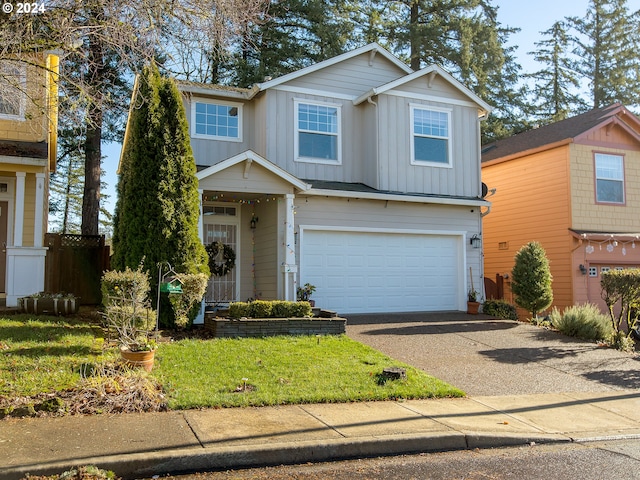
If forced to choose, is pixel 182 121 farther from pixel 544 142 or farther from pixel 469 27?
pixel 469 27

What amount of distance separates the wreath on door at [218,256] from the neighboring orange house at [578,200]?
10.0m

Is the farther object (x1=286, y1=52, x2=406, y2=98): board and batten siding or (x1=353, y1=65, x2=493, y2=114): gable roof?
(x1=286, y1=52, x2=406, y2=98): board and batten siding

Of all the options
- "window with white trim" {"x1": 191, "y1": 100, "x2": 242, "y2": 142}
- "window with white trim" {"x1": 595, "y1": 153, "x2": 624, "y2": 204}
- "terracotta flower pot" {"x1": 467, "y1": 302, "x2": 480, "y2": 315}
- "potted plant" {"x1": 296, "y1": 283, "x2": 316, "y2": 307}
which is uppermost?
"window with white trim" {"x1": 191, "y1": 100, "x2": 242, "y2": 142}

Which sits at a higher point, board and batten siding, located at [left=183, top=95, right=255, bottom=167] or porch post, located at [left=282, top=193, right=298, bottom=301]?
board and batten siding, located at [left=183, top=95, right=255, bottom=167]

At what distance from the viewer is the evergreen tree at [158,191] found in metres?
10.7

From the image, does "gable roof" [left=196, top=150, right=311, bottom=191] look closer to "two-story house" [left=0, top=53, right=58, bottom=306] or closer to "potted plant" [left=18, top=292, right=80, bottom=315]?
"two-story house" [left=0, top=53, right=58, bottom=306]

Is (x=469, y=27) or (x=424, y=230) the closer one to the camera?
(x=424, y=230)

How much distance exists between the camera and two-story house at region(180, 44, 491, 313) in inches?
569

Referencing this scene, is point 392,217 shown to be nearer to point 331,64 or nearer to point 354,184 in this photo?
point 354,184

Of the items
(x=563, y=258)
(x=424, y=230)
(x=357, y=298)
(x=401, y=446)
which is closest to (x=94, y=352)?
(x=401, y=446)

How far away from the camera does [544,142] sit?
1933cm

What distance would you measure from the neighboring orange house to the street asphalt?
784cm

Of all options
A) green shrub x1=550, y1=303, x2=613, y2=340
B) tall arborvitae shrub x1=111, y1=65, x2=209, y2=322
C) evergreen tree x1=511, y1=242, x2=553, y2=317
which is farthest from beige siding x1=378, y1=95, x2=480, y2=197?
tall arborvitae shrub x1=111, y1=65, x2=209, y2=322

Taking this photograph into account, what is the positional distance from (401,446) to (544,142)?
51.9 ft
